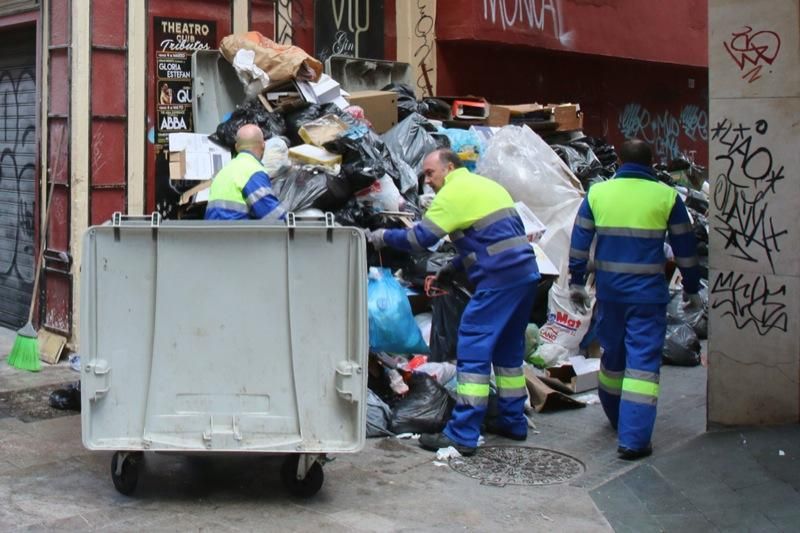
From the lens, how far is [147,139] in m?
8.00

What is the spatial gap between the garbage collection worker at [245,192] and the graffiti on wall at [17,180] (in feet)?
10.2

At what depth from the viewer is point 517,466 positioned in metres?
5.66

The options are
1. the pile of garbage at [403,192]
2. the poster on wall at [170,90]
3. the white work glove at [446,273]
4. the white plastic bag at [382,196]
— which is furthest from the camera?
the poster on wall at [170,90]

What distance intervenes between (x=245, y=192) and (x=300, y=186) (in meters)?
1.00

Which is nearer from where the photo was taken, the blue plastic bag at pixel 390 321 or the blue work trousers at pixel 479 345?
the blue work trousers at pixel 479 345

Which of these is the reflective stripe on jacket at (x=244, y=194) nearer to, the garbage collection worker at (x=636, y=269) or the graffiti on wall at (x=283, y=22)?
the garbage collection worker at (x=636, y=269)

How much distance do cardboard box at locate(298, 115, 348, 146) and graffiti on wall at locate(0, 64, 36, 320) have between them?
8.26 feet

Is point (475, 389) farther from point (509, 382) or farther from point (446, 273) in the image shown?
point (446, 273)

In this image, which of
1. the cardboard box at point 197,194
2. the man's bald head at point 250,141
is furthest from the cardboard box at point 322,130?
the man's bald head at point 250,141

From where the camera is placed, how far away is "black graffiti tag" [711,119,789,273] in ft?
19.0

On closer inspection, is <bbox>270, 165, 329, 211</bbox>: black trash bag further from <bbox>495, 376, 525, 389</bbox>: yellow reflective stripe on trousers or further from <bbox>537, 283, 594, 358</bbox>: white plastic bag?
<bbox>537, 283, 594, 358</bbox>: white plastic bag

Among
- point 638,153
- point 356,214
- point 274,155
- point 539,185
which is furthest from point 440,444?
point 539,185

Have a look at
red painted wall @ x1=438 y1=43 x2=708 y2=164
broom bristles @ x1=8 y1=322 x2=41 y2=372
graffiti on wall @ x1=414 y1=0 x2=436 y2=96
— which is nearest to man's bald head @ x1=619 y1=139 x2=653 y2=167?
broom bristles @ x1=8 y1=322 x2=41 y2=372

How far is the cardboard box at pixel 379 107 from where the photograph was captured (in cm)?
855
